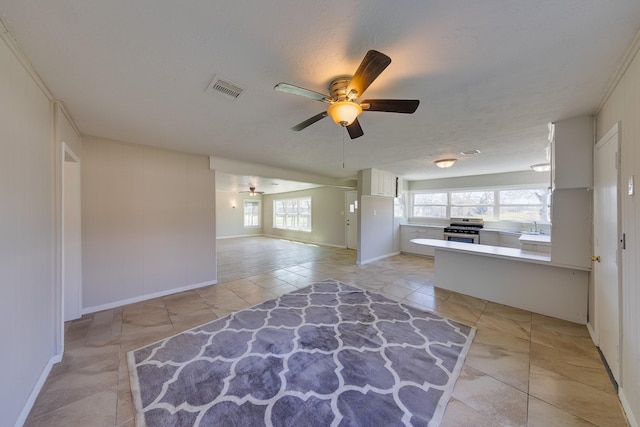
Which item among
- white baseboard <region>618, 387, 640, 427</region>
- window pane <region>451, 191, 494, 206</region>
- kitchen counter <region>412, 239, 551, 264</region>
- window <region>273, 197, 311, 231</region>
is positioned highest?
window pane <region>451, 191, 494, 206</region>

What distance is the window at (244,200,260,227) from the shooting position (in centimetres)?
1085

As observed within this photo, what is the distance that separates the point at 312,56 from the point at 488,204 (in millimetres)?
6382

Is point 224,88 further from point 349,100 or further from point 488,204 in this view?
point 488,204

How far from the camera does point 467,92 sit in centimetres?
190

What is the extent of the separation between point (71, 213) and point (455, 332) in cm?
479

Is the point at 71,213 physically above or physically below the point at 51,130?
below

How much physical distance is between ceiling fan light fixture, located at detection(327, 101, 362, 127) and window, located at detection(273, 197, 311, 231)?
7.31 m

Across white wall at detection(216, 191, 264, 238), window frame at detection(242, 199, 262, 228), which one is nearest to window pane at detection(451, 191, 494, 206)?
window frame at detection(242, 199, 262, 228)

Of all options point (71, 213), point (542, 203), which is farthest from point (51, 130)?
point (542, 203)

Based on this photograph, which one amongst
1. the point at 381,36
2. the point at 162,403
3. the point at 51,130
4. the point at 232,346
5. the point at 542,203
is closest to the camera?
the point at 381,36

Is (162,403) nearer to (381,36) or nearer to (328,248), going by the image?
(381,36)

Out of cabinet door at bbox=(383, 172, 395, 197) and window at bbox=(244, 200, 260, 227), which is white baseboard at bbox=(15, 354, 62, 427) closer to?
cabinet door at bbox=(383, 172, 395, 197)

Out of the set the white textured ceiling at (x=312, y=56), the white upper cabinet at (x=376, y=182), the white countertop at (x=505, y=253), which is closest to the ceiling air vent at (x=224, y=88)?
the white textured ceiling at (x=312, y=56)

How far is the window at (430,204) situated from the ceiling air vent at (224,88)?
654 centimetres
